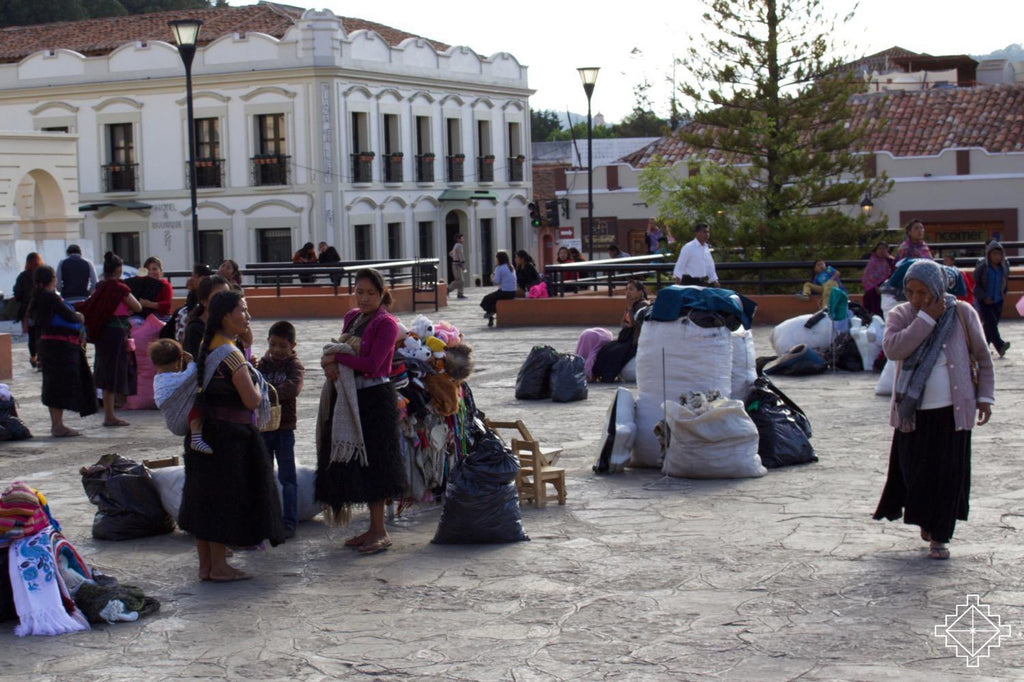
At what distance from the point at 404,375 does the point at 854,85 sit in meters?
19.9

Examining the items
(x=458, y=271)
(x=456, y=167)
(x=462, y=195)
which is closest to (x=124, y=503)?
(x=458, y=271)

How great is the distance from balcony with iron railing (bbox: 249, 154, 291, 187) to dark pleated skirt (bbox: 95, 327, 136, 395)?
2937cm

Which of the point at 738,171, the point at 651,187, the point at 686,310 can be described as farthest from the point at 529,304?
the point at 686,310

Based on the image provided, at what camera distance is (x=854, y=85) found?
26.3 m

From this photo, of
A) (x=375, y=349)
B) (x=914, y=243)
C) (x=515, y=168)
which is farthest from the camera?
(x=515, y=168)

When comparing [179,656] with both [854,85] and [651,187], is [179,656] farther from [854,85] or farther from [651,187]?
[651,187]

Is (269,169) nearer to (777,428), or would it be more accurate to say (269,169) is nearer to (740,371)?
(740,371)

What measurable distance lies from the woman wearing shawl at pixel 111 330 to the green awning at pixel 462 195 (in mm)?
33681

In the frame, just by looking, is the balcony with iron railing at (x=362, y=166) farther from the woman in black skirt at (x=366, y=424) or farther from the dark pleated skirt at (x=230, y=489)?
the dark pleated skirt at (x=230, y=489)

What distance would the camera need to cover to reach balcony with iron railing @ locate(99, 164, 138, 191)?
43.7m

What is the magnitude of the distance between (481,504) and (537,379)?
20.9ft

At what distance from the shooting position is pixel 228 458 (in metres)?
7.11

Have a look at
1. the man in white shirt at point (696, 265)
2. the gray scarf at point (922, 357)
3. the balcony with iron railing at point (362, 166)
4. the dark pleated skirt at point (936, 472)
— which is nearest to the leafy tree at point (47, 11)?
the balcony with iron railing at point (362, 166)

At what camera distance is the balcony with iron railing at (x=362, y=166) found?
42.6m
